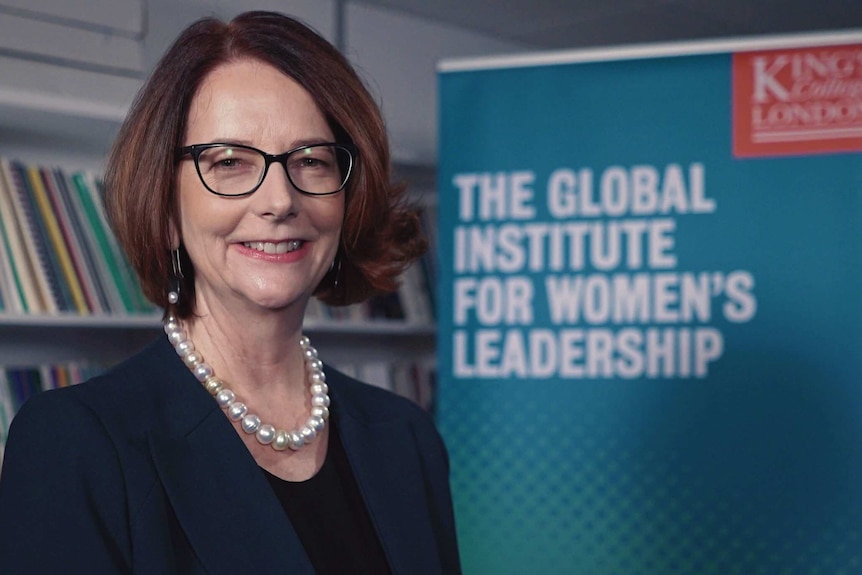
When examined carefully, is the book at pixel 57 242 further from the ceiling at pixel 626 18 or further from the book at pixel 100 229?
the ceiling at pixel 626 18

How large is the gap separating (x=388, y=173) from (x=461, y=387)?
1.54 metres

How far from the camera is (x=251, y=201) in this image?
4.19 feet

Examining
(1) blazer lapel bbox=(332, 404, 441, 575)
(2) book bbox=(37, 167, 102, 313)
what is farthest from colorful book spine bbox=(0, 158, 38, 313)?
(1) blazer lapel bbox=(332, 404, 441, 575)

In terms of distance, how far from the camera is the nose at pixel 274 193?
1.27m

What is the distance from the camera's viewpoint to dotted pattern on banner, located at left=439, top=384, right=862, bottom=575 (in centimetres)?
266

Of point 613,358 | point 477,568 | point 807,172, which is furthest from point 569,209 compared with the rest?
point 477,568

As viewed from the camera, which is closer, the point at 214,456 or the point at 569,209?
the point at 214,456

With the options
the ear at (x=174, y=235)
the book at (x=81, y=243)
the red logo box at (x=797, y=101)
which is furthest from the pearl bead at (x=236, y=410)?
the book at (x=81, y=243)

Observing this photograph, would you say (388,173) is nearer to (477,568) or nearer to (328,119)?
(328,119)

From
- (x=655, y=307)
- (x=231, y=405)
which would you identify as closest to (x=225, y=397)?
(x=231, y=405)

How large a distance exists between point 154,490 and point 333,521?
26cm

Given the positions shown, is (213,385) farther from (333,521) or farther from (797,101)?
(797,101)

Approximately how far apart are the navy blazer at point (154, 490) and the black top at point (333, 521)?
0.06ft

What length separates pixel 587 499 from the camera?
2826mm
